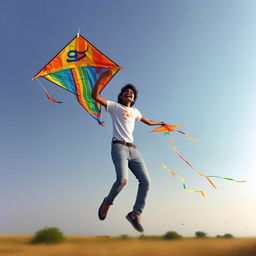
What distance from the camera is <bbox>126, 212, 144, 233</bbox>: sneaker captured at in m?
4.45

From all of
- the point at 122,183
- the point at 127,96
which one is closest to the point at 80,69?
the point at 127,96

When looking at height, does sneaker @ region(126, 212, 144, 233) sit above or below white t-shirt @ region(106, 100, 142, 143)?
below

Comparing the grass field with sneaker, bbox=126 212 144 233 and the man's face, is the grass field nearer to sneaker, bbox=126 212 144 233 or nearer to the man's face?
sneaker, bbox=126 212 144 233

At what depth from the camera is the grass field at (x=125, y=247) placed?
3.90 metres

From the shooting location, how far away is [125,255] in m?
3.81

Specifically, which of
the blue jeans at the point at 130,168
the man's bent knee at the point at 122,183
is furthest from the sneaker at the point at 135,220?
the man's bent knee at the point at 122,183

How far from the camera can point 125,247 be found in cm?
404

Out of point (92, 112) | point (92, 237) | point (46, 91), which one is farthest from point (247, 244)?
point (46, 91)

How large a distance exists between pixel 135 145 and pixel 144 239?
1.77 metres

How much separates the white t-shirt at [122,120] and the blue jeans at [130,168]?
0.79ft

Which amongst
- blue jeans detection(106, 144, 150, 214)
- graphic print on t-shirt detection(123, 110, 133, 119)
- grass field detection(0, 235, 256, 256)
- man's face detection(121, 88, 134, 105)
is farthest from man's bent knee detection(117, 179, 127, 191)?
man's face detection(121, 88, 134, 105)

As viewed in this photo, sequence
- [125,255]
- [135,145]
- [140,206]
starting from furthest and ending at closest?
[135,145] < [140,206] < [125,255]

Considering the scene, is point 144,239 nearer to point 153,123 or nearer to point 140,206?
point 140,206

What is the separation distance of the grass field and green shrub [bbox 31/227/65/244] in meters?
0.15
